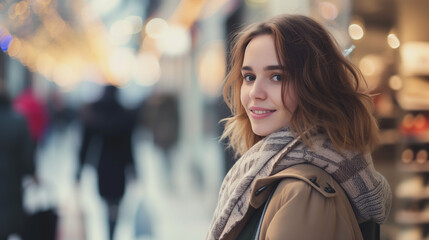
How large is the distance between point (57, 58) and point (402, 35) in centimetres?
1134

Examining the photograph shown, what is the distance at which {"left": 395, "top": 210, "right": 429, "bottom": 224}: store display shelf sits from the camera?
13.3 feet

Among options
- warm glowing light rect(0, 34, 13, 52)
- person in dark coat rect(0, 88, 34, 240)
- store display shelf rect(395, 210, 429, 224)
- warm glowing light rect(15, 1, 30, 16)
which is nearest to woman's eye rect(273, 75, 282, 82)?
person in dark coat rect(0, 88, 34, 240)

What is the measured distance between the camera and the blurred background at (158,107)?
12.6ft

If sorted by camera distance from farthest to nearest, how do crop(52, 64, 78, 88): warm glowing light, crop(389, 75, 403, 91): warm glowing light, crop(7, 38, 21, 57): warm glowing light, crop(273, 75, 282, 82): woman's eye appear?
A: 1. crop(52, 64, 78, 88): warm glowing light
2. crop(7, 38, 21, 57): warm glowing light
3. crop(389, 75, 403, 91): warm glowing light
4. crop(273, 75, 282, 82): woman's eye

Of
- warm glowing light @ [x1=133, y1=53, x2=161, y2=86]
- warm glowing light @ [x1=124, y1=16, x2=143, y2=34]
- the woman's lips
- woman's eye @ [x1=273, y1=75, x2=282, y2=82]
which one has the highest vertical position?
warm glowing light @ [x1=124, y1=16, x2=143, y2=34]

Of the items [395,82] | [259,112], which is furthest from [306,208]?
[395,82]

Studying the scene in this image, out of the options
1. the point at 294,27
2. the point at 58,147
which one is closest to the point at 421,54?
the point at 294,27

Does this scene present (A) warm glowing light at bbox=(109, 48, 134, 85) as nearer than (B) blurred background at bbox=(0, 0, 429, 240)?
No

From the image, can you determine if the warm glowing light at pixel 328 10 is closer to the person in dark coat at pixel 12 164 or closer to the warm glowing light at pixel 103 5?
the person in dark coat at pixel 12 164

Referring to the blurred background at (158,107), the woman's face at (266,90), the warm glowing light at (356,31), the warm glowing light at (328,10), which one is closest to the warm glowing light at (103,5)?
the blurred background at (158,107)

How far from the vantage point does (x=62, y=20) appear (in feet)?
32.4

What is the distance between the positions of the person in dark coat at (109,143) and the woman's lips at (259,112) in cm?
333

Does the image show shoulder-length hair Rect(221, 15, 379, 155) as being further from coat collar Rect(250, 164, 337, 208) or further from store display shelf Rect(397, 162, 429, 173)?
store display shelf Rect(397, 162, 429, 173)

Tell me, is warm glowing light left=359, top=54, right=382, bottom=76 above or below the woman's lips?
above
